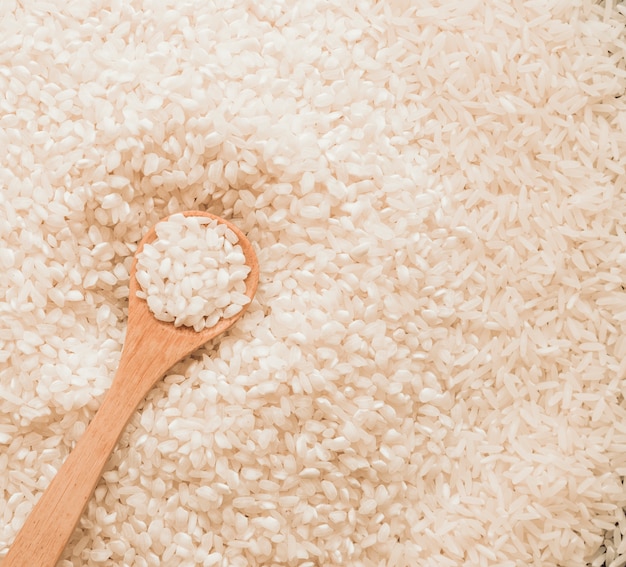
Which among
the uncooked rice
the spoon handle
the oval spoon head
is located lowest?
the spoon handle

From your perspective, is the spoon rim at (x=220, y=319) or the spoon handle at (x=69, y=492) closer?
the spoon handle at (x=69, y=492)

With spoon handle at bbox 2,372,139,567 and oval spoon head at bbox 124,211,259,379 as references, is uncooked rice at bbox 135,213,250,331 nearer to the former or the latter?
oval spoon head at bbox 124,211,259,379

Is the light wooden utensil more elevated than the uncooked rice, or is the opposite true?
the uncooked rice

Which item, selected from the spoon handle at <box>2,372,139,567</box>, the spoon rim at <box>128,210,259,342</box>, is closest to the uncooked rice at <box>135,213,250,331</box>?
the spoon rim at <box>128,210,259,342</box>

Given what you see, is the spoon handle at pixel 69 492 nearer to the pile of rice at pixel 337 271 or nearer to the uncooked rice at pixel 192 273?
the pile of rice at pixel 337 271

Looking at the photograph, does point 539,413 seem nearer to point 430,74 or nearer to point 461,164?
point 461,164

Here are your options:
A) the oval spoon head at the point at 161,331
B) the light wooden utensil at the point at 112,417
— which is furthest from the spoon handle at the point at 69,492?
the oval spoon head at the point at 161,331

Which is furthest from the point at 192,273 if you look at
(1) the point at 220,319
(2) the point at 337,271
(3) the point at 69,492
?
(3) the point at 69,492

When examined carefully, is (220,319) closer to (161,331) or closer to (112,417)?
(161,331)

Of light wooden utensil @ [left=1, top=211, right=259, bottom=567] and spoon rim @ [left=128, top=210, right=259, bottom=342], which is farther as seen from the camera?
spoon rim @ [left=128, top=210, right=259, bottom=342]
